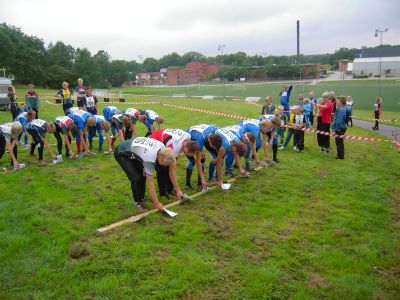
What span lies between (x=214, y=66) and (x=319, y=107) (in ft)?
291

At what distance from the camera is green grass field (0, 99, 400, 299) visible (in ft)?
14.9

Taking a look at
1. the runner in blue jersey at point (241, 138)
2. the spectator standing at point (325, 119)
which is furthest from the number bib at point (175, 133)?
the spectator standing at point (325, 119)

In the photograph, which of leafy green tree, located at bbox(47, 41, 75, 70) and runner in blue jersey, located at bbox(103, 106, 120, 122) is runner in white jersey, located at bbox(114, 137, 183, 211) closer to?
runner in blue jersey, located at bbox(103, 106, 120, 122)

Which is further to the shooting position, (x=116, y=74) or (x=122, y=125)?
(x=116, y=74)

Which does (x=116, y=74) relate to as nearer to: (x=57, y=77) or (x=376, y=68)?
(x=57, y=77)

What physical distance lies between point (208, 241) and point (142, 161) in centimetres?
177

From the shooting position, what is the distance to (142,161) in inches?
246

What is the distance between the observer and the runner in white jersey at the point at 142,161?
20.0ft

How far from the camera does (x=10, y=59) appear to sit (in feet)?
200

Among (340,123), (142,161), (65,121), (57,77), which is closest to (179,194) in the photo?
(142,161)

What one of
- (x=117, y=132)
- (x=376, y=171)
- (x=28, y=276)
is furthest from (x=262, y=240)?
(x=117, y=132)

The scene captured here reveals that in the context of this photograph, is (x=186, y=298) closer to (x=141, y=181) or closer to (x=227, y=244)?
(x=227, y=244)

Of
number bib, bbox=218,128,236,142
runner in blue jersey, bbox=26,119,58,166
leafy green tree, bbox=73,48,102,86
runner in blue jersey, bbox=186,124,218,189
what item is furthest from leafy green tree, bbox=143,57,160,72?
runner in blue jersey, bbox=186,124,218,189

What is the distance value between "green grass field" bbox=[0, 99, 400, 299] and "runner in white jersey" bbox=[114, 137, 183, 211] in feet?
1.45
